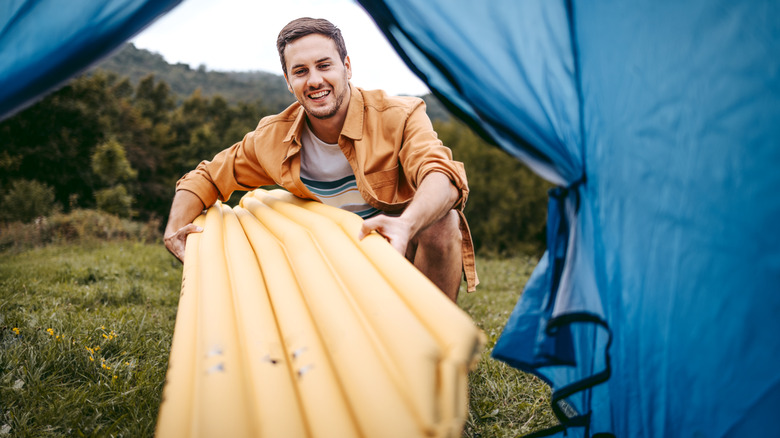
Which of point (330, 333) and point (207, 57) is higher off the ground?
point (207, 57)

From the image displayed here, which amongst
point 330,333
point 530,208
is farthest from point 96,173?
point 330,333

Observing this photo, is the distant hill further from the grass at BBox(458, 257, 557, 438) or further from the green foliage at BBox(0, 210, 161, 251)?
the grass at BBox(458, 257, 557, 438)

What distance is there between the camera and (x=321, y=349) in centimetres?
116

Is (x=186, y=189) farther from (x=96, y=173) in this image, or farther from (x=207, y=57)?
(x=207, y=57)

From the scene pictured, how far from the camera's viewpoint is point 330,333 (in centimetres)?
115

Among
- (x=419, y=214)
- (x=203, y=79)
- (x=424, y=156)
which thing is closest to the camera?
(x=419, y=214)

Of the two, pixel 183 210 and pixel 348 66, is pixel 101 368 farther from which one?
pixel 348 66

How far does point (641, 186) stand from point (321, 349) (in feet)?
2.78

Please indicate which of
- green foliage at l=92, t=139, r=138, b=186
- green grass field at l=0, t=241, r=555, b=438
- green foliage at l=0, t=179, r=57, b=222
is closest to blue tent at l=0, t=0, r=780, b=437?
green grass field at l=0, t=241, r=555, b=438

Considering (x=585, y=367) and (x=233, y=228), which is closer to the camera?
(x=585, y=367)

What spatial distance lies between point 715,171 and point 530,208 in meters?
19.4

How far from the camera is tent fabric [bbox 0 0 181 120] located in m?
1.36

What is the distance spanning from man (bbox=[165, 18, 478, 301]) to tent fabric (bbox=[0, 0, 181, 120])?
2.50ft

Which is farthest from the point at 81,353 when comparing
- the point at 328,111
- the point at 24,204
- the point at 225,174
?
the point at 24,204
